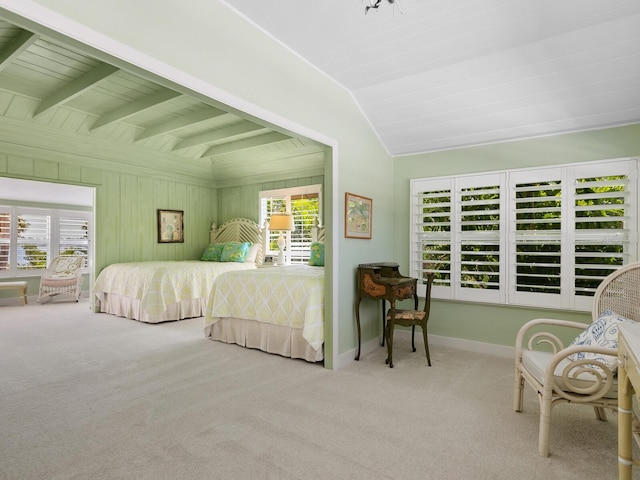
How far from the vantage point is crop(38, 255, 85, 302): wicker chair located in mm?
7094

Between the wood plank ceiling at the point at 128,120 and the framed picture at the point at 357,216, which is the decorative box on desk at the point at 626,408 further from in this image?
the wood plank ceiling at the point at 128,120

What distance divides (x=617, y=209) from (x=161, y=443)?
4116 mm

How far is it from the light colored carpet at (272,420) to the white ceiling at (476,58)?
2.45 meters

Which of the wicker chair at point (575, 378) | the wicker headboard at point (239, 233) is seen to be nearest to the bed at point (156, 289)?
the wicker headboard at point (239, 233)

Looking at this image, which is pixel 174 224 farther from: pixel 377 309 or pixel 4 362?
pixel 377 309

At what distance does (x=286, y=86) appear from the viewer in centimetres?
299

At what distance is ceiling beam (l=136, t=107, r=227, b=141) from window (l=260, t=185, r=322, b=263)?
6.72ft

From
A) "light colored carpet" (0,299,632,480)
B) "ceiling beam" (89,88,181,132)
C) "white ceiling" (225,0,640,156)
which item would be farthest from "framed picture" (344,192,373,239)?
"ceiling beam" (89,88,181,132)

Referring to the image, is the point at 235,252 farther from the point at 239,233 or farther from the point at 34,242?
the point at 34,242

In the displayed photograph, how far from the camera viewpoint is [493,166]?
4.03 meters

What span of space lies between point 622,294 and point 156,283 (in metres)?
5.15

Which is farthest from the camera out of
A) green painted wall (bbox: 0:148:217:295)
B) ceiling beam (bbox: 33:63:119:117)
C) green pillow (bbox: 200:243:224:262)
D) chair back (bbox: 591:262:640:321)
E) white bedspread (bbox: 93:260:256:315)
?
green pillow (bbox: 200:243:224:262)

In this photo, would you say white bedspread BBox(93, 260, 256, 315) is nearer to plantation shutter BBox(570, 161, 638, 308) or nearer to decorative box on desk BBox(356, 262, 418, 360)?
decorative box on desk BBox(356, 262, 418, 360)

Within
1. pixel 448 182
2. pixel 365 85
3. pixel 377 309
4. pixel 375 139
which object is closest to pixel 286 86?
pixel 365 85
